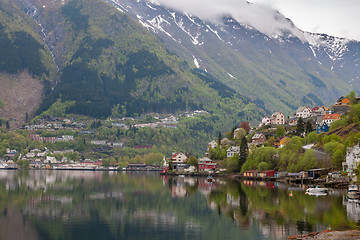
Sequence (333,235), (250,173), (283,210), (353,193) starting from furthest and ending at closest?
1. (250,173)
2. (353,193)
3. (283,210)
4. (333,235)

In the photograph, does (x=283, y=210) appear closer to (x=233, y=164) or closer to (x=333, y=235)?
(x=333, y=235)

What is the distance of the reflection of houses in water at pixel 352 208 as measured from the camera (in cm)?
7150

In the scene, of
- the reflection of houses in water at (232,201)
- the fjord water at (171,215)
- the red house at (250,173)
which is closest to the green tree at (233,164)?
the red house at (250,173)

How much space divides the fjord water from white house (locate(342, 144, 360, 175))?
39.7ft

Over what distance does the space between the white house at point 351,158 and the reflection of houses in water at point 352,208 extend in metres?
20.2

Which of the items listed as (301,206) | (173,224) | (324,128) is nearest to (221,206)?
(301,206)

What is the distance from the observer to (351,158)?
116438 mm

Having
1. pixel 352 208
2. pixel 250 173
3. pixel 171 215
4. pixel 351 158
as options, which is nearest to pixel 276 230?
pixel 171 215

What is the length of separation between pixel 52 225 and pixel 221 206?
29701mm

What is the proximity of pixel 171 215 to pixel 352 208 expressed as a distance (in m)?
24.7

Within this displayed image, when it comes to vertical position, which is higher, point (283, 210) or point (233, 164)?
point (233, 164)

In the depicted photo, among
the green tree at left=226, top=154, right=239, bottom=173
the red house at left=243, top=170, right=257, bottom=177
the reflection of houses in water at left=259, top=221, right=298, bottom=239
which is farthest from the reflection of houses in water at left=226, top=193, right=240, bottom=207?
the green tree at left=226, top=154, right=239, bottom=173

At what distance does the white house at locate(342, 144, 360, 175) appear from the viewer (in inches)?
4437

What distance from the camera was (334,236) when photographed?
57.4m
